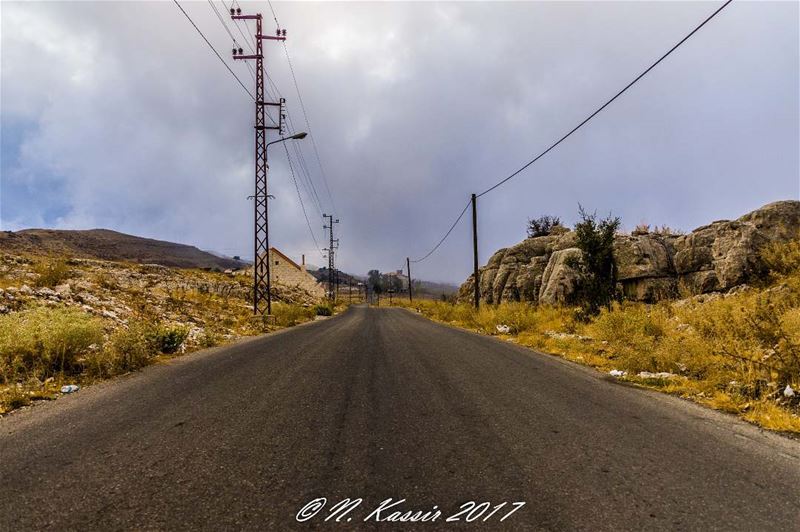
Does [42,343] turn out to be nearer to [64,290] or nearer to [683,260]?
[64,290]

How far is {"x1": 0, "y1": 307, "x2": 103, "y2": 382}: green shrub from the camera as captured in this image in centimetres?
654

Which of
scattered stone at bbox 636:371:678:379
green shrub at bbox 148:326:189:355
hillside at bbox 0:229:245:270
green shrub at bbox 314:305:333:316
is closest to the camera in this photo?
scattered stone at bbox 636:371:678:379

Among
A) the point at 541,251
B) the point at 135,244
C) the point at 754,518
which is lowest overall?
the point at 754,518

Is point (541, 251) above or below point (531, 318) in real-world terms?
above

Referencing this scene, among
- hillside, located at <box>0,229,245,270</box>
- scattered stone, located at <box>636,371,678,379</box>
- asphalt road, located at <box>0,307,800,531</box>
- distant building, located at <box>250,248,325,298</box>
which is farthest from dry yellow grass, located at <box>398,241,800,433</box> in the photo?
hillside, located at <box>0,229,245,270</box>

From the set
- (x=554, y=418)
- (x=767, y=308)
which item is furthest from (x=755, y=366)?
(x=554, y=418)

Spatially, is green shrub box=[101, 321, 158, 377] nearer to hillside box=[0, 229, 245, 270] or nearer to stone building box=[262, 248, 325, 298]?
stone building box=[262, 248, 325, 298]

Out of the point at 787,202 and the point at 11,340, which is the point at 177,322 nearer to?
the point at 11,340

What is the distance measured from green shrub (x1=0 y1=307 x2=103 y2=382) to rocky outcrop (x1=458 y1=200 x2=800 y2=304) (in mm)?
17172

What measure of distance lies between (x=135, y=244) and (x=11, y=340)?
14401 cm

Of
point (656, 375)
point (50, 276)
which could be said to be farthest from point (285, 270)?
point (656, 375)

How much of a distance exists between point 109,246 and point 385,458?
429 feet

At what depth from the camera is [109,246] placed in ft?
352

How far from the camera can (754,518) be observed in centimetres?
263
